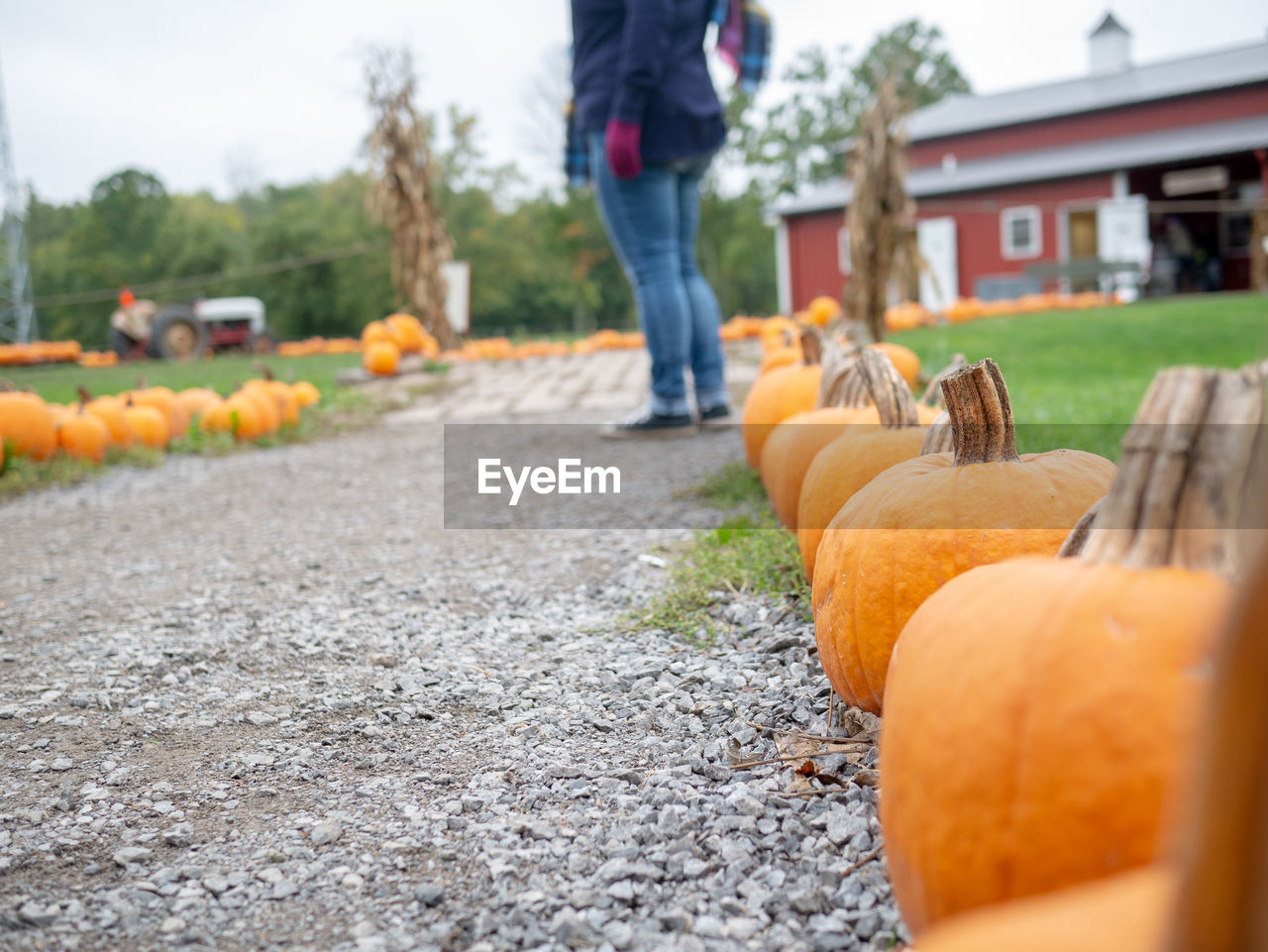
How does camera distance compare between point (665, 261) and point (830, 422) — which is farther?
point (665, 261)

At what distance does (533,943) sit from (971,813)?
20.5 inches

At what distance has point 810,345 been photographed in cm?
338

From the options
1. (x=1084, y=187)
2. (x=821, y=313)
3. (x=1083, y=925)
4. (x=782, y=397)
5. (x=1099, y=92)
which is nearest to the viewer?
(x=1083, y=925)

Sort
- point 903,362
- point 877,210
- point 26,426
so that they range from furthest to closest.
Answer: point 877,210 < point 26,426 < point 903,362

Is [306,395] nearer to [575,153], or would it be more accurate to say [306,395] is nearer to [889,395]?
[575,153]

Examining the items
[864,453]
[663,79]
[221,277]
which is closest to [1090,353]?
[663,79]

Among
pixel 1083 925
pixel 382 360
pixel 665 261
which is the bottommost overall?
pixel 1083 925

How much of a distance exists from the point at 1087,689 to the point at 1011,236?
2083 cm

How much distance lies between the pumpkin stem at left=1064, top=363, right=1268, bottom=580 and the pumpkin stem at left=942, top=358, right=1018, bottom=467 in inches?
21.6

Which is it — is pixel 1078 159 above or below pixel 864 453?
above

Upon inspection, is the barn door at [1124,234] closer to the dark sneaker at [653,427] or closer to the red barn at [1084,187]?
the red barn at [1084,187]

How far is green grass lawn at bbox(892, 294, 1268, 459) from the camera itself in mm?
3492

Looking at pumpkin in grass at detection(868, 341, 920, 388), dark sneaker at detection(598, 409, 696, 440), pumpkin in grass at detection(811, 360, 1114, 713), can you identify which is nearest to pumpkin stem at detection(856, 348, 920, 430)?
pumpkin in grass at detection(811, 360, 1114, 713)

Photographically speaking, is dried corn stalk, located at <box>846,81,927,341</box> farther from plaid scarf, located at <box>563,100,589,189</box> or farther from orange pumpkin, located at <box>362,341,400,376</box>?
orange pumpkin, located at <box>362,341,400,376</box>
